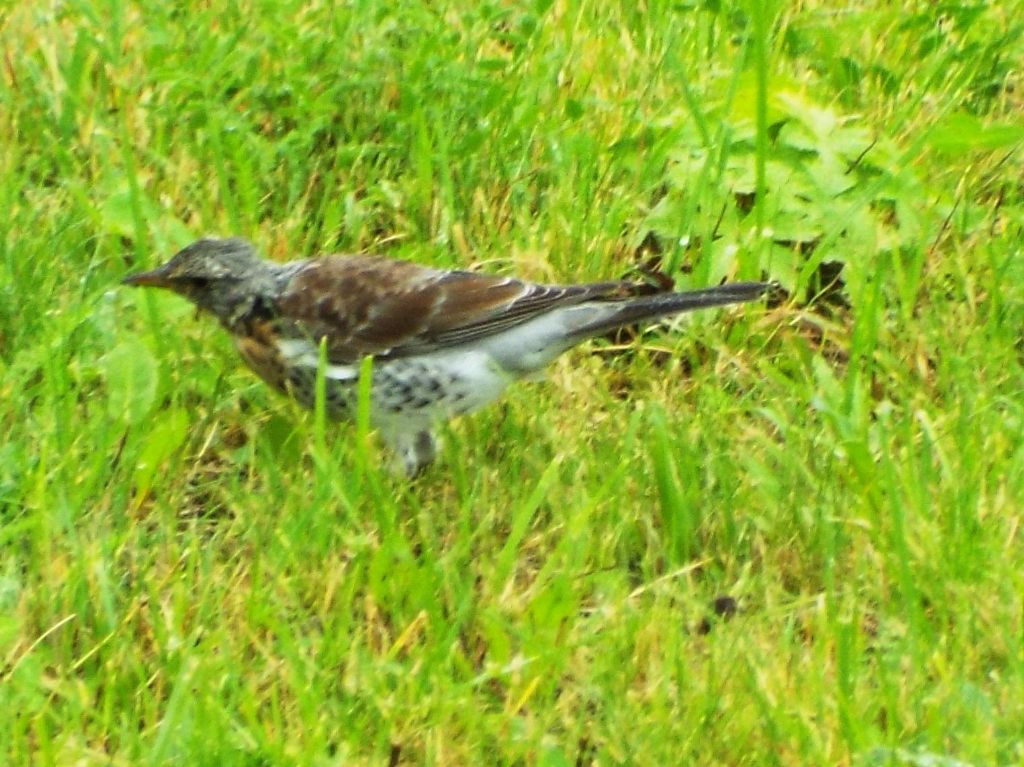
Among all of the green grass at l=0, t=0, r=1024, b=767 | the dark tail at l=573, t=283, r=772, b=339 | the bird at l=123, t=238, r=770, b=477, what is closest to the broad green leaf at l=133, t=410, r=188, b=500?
the green grass at l=0, t=0, r=1024, b=767

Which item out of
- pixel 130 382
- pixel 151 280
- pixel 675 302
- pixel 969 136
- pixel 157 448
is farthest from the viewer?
pixel 969 136

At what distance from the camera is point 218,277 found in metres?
5.14

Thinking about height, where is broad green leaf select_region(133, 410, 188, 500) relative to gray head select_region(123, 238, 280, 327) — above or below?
below

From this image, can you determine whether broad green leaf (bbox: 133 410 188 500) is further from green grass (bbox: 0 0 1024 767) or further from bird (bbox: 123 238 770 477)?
bird (bbox: 123 238 770 477)

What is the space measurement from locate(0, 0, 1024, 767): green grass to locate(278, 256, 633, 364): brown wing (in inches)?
9.9

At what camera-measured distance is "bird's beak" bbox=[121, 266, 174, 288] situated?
505 cm

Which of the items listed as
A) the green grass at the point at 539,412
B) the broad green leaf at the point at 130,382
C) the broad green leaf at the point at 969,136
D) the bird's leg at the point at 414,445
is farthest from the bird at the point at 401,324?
the broad green leaf at the point at 969,136

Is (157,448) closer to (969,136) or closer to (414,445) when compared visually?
(414,445)

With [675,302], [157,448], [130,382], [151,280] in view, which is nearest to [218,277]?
[151,280]

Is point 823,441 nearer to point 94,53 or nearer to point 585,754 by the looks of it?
point 585,754

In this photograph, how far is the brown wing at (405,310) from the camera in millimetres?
5070

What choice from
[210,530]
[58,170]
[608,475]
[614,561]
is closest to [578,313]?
[608,475]

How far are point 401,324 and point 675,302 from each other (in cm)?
73

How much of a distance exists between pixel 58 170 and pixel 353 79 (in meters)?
0.95
